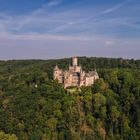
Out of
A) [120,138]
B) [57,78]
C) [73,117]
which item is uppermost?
[57,78]

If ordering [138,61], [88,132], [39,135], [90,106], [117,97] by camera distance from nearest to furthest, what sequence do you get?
[39,135] → [88,132] → [90,106] → [117,97] → [138,61]

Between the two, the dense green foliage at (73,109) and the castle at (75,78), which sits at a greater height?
the castle at (75,78)

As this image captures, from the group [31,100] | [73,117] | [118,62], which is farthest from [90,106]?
[118,62]

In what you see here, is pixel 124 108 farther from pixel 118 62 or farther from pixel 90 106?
pixel 118 62

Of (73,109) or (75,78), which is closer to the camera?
(73,109)

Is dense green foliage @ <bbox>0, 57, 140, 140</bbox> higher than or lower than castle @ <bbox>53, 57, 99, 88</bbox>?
lower

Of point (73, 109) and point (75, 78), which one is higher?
point (75, 78)

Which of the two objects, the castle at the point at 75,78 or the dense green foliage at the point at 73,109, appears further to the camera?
the castle at the point at 75,78

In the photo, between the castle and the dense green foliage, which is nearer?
the dense green foliage
